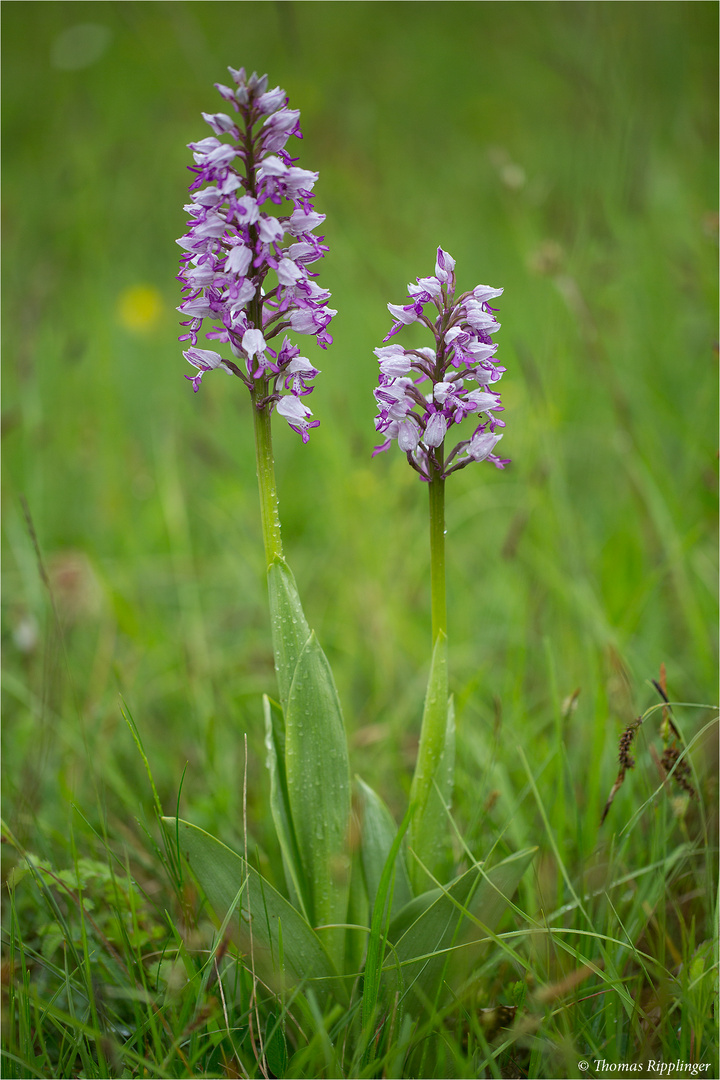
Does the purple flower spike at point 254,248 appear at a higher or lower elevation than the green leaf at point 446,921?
higher

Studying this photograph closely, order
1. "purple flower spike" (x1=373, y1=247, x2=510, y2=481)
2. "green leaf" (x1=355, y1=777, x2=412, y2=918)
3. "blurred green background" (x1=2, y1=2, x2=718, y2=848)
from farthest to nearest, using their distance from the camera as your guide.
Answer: "blurred green background" (x1=2, y1=2, x2=718, y2=848) → "green leaf" (x1=355, y1=777, x2=412, y2=918) → "purple flower spike" (x1=373, y1=247, x2=510, y2=481)

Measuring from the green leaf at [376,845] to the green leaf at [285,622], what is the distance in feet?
1.76

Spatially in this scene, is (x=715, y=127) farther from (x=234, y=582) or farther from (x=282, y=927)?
(x=282, y=927)

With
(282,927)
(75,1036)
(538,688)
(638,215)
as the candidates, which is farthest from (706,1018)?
(638,215)

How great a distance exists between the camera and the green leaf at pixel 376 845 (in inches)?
82.4

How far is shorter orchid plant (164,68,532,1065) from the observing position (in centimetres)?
169

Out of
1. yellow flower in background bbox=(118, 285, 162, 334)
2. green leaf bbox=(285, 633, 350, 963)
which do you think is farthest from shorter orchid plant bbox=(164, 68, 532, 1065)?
yellow flower in background bbox=(118, 285, 162, 334)

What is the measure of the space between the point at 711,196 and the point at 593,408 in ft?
5.63

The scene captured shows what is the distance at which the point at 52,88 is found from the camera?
33.2 feet

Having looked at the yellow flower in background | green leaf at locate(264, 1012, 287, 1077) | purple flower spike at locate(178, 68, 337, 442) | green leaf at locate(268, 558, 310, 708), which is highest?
the yellow flower in background

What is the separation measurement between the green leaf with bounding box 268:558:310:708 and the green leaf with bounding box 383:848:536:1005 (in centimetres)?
64

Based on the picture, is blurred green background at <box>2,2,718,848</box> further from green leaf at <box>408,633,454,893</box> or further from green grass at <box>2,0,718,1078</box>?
green leaf at <box>408,633,454,893</box>

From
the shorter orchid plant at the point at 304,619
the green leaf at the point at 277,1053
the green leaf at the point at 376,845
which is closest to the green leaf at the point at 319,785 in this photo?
the shorter orchid plant at the point at 304,619

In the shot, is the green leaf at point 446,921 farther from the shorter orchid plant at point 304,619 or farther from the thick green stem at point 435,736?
the thick green stem at point 435,736
